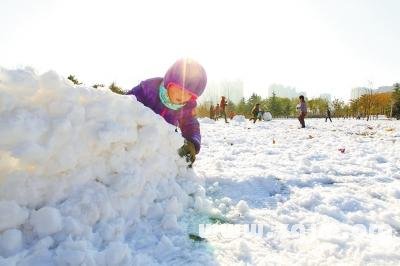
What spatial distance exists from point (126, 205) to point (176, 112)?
6.29ft

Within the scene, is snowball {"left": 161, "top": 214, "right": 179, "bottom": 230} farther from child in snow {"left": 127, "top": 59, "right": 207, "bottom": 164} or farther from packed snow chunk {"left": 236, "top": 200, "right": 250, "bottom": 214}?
child in snow {"left": 127, "top": 59, "right": 207, "bottom": 164}

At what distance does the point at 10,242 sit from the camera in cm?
185

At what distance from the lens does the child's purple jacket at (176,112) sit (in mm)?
4168

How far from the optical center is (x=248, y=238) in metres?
2.52

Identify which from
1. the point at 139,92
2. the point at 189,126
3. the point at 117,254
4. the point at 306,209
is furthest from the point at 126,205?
the point at 139,92

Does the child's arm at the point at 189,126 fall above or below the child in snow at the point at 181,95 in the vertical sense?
below

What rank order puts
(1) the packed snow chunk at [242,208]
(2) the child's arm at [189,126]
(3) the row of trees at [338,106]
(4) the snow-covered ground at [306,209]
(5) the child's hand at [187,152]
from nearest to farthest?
1. (4) the snow-covered ground at [306,209]
2. (1) the packed snow chunk at [242,208]
3. (5) the child's hand at [187,152]
4. (2) the child's arm at [189,126]
5. (3) the row of trees at [338,106]

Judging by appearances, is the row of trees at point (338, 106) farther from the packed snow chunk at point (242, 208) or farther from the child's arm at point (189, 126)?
the packed snow chunk at point (242, 208)

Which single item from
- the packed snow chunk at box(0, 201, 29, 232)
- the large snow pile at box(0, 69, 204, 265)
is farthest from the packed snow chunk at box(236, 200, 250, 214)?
the packed snow chunk at box(0, 201, 29, 232)

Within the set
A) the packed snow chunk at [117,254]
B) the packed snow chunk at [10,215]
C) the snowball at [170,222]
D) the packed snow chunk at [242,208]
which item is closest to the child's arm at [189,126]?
the packed snow chunk at [242,208]

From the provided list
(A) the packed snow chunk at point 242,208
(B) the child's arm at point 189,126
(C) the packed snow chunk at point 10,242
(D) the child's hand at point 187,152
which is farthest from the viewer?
(B) the child's arm at point 189,126

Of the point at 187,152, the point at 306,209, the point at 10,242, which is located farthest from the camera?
the point at 187,152

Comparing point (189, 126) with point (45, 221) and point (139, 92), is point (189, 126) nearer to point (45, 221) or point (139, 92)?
point (139, 92)

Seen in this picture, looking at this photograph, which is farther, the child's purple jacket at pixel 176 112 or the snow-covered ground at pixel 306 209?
the child's purple jacket at pixel 176 112
